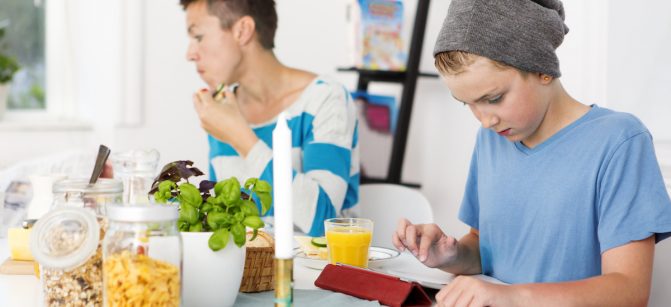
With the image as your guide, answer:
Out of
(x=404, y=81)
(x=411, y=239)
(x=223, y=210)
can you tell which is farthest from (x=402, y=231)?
(x=404, y=81)

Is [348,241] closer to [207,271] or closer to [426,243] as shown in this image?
[426,243]

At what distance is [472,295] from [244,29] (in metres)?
1.39

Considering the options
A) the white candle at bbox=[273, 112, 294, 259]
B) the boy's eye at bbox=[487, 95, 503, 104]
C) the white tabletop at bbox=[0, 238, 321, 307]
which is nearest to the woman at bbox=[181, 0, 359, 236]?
the white tabletop at bbox=[0, 238, 321, 307]

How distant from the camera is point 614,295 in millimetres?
1158

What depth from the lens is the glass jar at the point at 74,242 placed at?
90 cm

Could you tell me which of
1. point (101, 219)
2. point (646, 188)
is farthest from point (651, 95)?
point (101, 219)

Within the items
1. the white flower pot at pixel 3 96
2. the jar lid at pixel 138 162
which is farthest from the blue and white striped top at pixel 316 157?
the white flower pot at pixel 3 96

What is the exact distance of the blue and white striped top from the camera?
190 centimetres

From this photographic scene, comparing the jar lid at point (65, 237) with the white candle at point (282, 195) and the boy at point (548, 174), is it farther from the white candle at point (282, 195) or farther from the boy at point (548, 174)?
the boy at point (548, 174)

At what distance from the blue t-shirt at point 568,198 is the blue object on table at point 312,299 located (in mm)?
452

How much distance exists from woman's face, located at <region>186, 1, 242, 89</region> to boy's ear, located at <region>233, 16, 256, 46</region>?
0.02 metres

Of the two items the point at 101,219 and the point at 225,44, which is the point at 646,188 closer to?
the point at 101,219

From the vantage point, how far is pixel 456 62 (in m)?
1.32

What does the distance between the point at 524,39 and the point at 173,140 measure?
2349 mm
